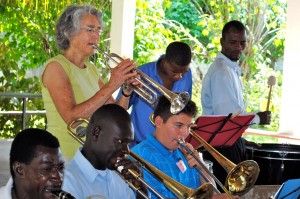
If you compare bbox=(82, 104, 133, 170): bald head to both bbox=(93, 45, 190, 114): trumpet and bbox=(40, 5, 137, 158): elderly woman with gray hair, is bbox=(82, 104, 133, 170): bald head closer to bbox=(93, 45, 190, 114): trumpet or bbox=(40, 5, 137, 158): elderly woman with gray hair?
bbox=(40, 5, 137, 158): elderly woman with gray hair

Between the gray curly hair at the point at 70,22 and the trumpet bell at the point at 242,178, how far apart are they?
1.15 meters

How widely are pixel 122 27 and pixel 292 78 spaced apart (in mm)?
2276

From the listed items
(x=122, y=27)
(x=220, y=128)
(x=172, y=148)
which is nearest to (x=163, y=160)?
(x=172, y=148)

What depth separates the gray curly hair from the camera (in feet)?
13.2

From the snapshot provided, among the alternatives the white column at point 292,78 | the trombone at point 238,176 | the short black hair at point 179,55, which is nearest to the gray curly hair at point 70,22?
the trombone at point 238,176

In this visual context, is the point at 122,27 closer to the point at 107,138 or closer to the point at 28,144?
the point at 107,138

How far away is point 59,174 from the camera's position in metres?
2.58

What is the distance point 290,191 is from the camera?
12.0 feet

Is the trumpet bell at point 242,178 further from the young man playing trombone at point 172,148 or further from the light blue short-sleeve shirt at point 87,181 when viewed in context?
the light blue short-sleeve shirt at point 87,181

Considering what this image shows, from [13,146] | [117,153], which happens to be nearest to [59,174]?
[13,146]

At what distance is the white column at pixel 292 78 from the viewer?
705 centimetres

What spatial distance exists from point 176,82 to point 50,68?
4.46 ft

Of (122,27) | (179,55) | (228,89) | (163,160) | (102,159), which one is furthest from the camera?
(122,27)

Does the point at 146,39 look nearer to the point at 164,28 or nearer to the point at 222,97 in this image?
the point at 164,28
